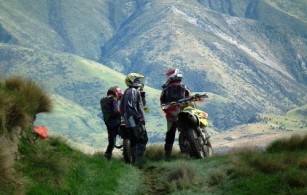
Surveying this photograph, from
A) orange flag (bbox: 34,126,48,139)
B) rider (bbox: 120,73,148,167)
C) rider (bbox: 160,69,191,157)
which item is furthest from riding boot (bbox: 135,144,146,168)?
orange flag (bbox: 34,126,48,139)

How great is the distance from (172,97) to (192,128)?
1.92m

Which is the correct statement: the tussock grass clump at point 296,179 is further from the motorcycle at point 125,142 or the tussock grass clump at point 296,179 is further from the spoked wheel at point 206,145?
the motorcycle at point 125,142

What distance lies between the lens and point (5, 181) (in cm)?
895

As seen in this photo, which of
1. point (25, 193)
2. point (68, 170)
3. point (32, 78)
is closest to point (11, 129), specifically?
point (68, 170)

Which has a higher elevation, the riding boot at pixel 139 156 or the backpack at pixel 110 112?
the backpack at pixel 110 112

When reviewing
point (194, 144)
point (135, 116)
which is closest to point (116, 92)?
point (135, 116)

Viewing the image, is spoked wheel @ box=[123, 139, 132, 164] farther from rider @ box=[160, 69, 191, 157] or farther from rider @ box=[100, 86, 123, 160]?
rider @ box=[160, 69, 191, 157]

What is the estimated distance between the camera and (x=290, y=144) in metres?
15.4

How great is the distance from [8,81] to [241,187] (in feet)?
22.2

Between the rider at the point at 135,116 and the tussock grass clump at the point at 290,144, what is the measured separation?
3995 mm

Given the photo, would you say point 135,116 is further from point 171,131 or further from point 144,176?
point 171,131

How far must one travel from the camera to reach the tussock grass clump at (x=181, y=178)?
11.9 meters

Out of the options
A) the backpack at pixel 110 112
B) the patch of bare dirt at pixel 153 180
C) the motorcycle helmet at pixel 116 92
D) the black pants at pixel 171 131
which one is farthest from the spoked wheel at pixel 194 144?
the motorcycle helmet at pixel 116 92

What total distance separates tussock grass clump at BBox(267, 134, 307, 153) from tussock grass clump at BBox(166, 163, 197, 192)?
3.74 metres
